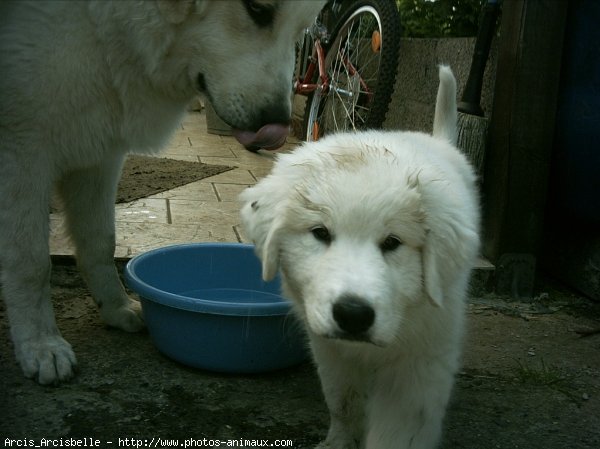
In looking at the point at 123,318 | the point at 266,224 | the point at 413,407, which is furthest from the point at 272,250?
the point at 123,318

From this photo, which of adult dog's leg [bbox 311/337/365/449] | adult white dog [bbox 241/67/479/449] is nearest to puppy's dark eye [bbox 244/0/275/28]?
adult white dog [bbox 241/67/479/449]

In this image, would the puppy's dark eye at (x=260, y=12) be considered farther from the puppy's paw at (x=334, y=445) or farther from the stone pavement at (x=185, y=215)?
the puppy's paw at (x=334, y=445)

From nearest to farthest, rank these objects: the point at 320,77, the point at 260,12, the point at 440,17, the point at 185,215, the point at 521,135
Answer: the point at 260,12
the point at 521,135
the point at 185,215
the point at 440,17
the point at 320,77

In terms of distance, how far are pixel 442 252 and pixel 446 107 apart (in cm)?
115

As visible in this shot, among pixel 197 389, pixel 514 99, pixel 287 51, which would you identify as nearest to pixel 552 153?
pixel 514 99

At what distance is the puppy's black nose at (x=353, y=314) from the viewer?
153 cm

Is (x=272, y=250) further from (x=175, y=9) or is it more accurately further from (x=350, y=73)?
(x=350, y=73)

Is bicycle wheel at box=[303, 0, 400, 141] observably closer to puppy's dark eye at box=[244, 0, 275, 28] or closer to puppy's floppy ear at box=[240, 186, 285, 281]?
puppy's dark eye at box=[244, 0, 275, 28]

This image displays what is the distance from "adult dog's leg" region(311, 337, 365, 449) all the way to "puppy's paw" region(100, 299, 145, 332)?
91 cm

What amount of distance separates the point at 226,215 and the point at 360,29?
187 cm

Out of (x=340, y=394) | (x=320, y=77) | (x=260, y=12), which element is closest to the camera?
(x=340, y=394)

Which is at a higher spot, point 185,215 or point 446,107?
point 446,107

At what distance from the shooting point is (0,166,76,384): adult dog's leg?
2127mm

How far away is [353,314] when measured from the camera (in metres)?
1.54
